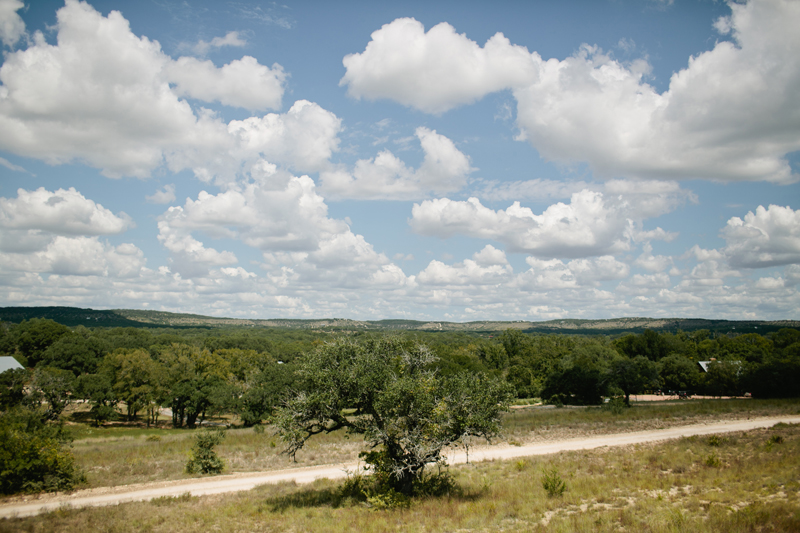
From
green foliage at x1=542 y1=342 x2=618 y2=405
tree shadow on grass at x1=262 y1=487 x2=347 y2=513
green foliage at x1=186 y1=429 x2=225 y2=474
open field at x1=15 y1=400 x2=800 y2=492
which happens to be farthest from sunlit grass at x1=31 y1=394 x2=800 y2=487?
green foliage at x1=542 y1=342 x2=618 y2=405

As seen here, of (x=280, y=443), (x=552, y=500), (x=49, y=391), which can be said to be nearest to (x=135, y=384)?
(x=49, y=391)

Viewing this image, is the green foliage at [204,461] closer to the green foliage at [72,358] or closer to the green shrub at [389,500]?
the green shrub at [389,500]

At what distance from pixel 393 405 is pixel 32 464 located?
20.4 meters

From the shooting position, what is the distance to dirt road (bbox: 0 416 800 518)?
20234mm

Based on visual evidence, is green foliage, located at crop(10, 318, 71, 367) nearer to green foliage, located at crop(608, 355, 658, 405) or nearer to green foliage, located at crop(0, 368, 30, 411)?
green foliage, located at crop(0, 368, 30, 411)

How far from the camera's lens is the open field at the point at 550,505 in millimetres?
13406

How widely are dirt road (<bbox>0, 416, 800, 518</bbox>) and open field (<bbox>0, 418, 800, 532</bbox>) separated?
2265 mm

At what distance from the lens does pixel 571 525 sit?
1332cm

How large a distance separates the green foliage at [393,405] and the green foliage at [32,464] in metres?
14.9

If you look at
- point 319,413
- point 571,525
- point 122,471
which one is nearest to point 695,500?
point 571,525

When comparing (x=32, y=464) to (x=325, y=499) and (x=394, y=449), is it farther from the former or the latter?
(x=394, y=449)

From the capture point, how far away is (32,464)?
22.0 meters

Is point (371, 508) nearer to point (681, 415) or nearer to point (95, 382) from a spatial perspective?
point (681, 415)

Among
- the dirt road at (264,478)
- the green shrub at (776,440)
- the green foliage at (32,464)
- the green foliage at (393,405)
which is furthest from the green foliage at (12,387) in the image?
the green shrub at (776,440)
